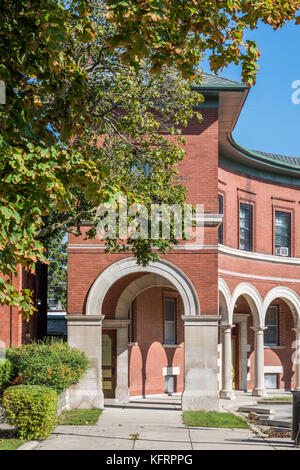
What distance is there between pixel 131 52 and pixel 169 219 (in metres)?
6.86

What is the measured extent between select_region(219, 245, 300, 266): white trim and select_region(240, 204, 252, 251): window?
45 cm

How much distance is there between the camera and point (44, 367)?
17.0 metres

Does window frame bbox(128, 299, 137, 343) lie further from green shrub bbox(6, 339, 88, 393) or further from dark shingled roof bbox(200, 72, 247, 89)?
dark shingled roof bbox(200, 72, 247, 89)

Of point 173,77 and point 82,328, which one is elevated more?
point 173,77

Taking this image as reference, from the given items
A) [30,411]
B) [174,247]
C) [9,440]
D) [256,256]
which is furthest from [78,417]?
[256,256]

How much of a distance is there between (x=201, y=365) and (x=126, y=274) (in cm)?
366

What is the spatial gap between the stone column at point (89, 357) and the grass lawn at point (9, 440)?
5128 millimetres

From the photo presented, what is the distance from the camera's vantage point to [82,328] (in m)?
20.8

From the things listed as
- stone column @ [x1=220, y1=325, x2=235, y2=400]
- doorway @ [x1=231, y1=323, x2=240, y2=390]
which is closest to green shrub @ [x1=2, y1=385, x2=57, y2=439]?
stone column @ [x1=220, y1=325, x2=235, y2=400]

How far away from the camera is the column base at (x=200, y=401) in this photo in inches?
800

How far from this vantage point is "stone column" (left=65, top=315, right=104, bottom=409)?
2047 centimetres
